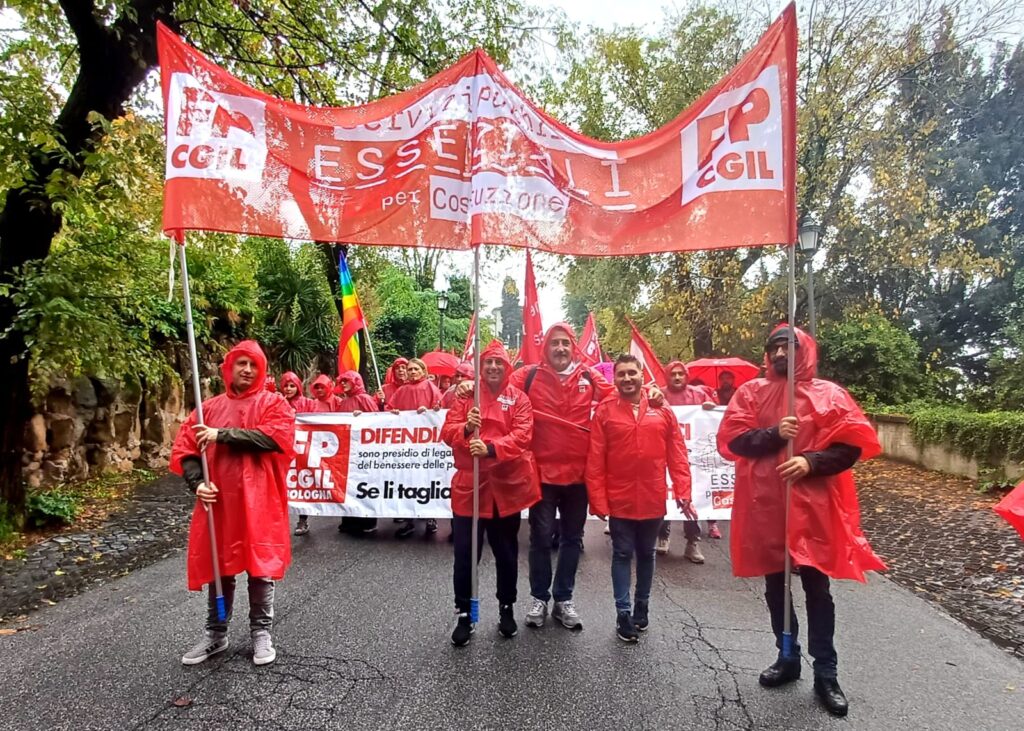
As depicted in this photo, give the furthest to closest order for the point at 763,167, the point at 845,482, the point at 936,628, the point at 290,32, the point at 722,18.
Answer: the point at 722,18 → the point at 290,32 → the point at 936,628 → the point at 763,167 → the point at 845,482

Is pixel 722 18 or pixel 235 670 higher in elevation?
pixel 722 18

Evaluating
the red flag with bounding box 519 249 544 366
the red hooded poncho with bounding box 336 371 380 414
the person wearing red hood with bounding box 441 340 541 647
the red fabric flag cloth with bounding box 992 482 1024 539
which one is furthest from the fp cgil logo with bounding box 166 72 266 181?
the red flag with bounding box 519 249 544 366

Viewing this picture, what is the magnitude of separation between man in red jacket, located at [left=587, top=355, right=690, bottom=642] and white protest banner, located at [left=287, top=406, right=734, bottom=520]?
9.54 ft

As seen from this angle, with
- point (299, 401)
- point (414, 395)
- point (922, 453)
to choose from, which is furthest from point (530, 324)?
point (922, 453)

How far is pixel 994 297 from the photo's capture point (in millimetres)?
18594

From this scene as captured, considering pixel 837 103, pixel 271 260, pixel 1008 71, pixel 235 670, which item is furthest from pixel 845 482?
pixel 1008 71

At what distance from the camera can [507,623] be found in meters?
4.09

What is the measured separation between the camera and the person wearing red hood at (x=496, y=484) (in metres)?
3.99

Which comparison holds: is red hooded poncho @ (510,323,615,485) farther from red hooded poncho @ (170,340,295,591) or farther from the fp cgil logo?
the fp cgil logo

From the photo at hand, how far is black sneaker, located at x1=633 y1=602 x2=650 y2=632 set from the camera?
4176 millimetres

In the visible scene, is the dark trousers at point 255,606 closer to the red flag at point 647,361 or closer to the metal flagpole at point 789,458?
the metal flagpole at point 789,458

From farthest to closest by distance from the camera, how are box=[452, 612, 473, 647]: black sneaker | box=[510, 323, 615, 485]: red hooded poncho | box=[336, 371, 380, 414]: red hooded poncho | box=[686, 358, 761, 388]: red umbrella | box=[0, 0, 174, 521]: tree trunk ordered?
box=[686, 358, 761, 388]: red umbrella, box=[336, 371, 380, 414]: red hooded poncho, box=[0, 0, 174, 521]: tree trunk, box=[510, 323, 615, 485]: red hooded poncho, box=[452, 612, 473, 647]: black sneaker

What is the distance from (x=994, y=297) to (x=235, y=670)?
22.2 m

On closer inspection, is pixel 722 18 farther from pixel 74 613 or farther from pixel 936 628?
pixel 74 613
